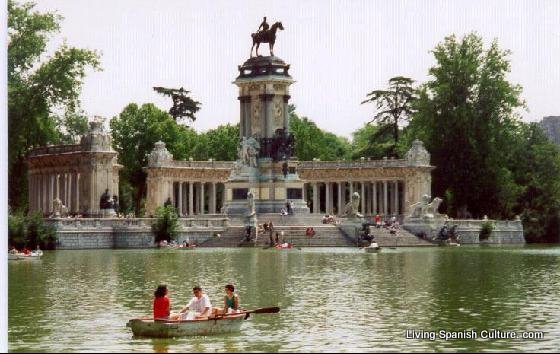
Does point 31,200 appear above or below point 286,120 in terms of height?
below

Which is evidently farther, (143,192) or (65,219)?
(143,192)

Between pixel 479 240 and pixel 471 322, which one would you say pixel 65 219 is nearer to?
pixel 479 240

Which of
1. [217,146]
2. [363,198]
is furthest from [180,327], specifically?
[217,146]

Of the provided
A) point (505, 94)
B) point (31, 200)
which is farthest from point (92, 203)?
point (505, 94)

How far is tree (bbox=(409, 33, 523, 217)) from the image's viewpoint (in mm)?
90625

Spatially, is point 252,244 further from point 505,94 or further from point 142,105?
Answer: point 142,105

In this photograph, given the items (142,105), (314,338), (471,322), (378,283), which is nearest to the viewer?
(314,338)

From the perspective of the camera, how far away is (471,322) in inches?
1050

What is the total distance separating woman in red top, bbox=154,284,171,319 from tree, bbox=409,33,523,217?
67.7m

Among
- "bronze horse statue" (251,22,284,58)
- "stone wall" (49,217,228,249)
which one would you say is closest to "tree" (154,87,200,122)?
"bronze horse statue" (251,22,284,58)

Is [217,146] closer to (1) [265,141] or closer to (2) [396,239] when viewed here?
(1) [265,141]

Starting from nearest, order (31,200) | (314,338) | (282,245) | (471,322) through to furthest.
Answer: (314,338) → (471,322) → (282,245) → (31,200)

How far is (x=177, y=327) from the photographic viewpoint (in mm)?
23406

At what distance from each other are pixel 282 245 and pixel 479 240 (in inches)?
796
